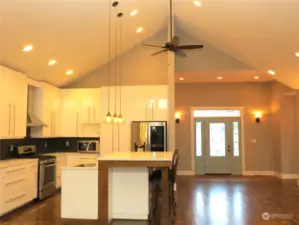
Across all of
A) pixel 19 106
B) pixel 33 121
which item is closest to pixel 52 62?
pixel 19 106

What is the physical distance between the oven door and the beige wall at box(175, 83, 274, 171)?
14.9 feet

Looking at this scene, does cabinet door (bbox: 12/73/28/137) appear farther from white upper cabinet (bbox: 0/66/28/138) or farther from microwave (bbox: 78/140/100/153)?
microwave (bbox: 78/140/100/153)

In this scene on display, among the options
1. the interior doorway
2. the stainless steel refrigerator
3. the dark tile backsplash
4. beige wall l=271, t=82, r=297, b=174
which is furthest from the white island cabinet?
beige wall l=271, t=82, r=297, b=174

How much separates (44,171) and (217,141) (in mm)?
6010

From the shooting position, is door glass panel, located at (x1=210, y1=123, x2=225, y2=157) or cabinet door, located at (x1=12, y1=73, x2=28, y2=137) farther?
door glass panel, located at (x1=210, y1=123, x2=225, y2=157)

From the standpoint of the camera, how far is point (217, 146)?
1041 cm

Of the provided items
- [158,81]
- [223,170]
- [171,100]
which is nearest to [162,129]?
[171,100]

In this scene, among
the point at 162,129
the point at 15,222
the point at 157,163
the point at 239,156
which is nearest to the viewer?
the point at 157,163

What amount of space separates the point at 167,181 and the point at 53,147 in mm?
4802

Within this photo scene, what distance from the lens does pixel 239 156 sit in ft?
33.5

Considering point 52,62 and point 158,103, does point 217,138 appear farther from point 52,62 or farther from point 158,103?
point 52,62

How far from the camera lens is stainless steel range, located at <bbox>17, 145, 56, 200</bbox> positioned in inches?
251

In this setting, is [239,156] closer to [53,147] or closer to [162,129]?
[162,129]

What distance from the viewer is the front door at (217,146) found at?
10258 millimetres
